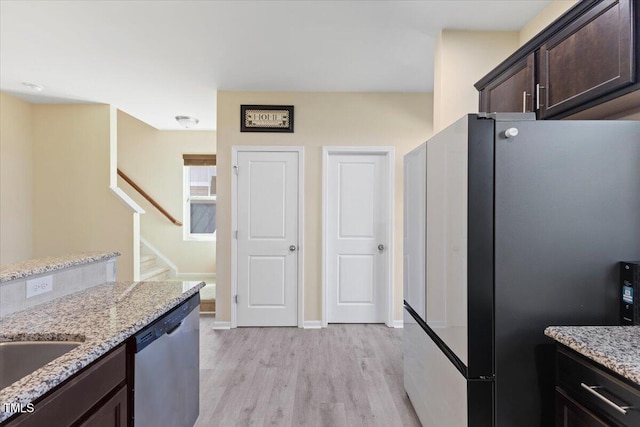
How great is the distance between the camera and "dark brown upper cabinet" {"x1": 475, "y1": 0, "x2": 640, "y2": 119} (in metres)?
1.26

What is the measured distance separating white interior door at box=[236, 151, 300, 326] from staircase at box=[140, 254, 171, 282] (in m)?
1.90

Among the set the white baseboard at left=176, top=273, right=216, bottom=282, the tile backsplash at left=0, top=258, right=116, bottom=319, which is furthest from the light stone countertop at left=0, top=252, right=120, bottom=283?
the white baseboard at left=176, top=273, right=216, bottom=282

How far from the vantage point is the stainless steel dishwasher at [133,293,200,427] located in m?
1.31

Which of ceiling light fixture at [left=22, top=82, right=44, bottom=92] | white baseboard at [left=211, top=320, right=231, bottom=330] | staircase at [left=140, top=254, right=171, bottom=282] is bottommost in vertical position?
white baseboard at [left=211, top=320, right=231, bottom=330]

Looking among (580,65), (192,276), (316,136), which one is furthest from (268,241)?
(580,65)

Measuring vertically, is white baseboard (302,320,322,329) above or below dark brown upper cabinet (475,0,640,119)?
below

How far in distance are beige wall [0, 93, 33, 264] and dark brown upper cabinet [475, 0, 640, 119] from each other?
5.16 meters

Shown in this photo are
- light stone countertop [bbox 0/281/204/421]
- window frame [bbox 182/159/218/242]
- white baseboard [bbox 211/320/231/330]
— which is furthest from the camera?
window frame [bbox 182/159/218/242]

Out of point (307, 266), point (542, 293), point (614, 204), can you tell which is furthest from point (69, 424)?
point (307, 266)

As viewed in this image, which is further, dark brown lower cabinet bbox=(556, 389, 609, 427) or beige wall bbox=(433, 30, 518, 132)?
beige wall bbox=(433, 30, 518, 132)

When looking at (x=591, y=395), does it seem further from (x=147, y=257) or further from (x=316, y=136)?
(x=147, y=257)

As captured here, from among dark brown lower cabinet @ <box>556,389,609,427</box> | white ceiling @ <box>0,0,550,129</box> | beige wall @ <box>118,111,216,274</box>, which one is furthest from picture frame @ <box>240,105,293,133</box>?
dark brown lower cabinet @ <box>556,389,609,427</box>

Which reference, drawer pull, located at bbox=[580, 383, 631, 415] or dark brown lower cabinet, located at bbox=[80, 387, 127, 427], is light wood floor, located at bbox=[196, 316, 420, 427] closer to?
dark brown lower cabinet, located at bbox=[80, 387, 127, 427]

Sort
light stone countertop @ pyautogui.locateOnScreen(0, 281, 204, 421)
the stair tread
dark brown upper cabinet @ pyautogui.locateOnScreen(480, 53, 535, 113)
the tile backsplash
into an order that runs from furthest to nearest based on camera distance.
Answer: the stair tread → dark brown upper cabinet @ pyautogui.locateOnScreen(480, 53, 535, 113) → the tile backsplash → light stone countertop @ pyautogui.locateOnScreen(0, 281, 204, 421)
